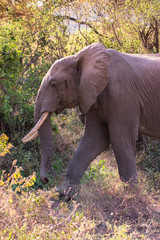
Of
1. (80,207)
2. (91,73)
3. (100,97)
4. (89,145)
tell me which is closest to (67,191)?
(80,207)

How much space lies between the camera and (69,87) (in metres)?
5.86

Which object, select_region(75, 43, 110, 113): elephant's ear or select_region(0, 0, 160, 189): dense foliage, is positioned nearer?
select_region(75, 43, 110, 113): elephant's ear

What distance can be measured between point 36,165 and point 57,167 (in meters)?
0.45

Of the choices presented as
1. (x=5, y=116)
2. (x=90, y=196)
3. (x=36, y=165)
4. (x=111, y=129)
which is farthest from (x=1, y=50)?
(x=90, y=196)

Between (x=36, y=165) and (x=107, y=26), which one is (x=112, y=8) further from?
(x=36, y=165)

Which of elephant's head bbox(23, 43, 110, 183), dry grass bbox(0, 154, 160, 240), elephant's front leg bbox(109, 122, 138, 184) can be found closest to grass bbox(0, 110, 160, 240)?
dry grass bbox(0, 154, 160, 240)

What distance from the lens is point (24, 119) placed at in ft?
25.0

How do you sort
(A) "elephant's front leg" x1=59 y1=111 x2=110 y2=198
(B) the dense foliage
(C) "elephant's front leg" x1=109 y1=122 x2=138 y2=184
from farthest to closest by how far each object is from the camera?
(B) the dense foliage → (A) "elephant's front leg" x1=59 y1=111 x2=110 y2=198 → (C) "elephant's front leg" x1=109 y1=122 x2=138 y2=184

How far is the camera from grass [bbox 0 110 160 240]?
3.89m

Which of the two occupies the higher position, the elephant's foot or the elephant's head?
the elephant's head

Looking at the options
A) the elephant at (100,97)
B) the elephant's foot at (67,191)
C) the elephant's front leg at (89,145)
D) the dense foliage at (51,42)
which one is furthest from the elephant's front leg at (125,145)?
the dense foliage at (51,42)

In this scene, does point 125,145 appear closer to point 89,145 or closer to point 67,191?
point 89,145

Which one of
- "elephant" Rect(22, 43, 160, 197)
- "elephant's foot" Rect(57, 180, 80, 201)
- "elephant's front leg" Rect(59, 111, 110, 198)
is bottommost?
"elephant's foot" Rect(57, 180, 80, 201)

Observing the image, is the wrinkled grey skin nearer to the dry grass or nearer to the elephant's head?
the elephant's head
